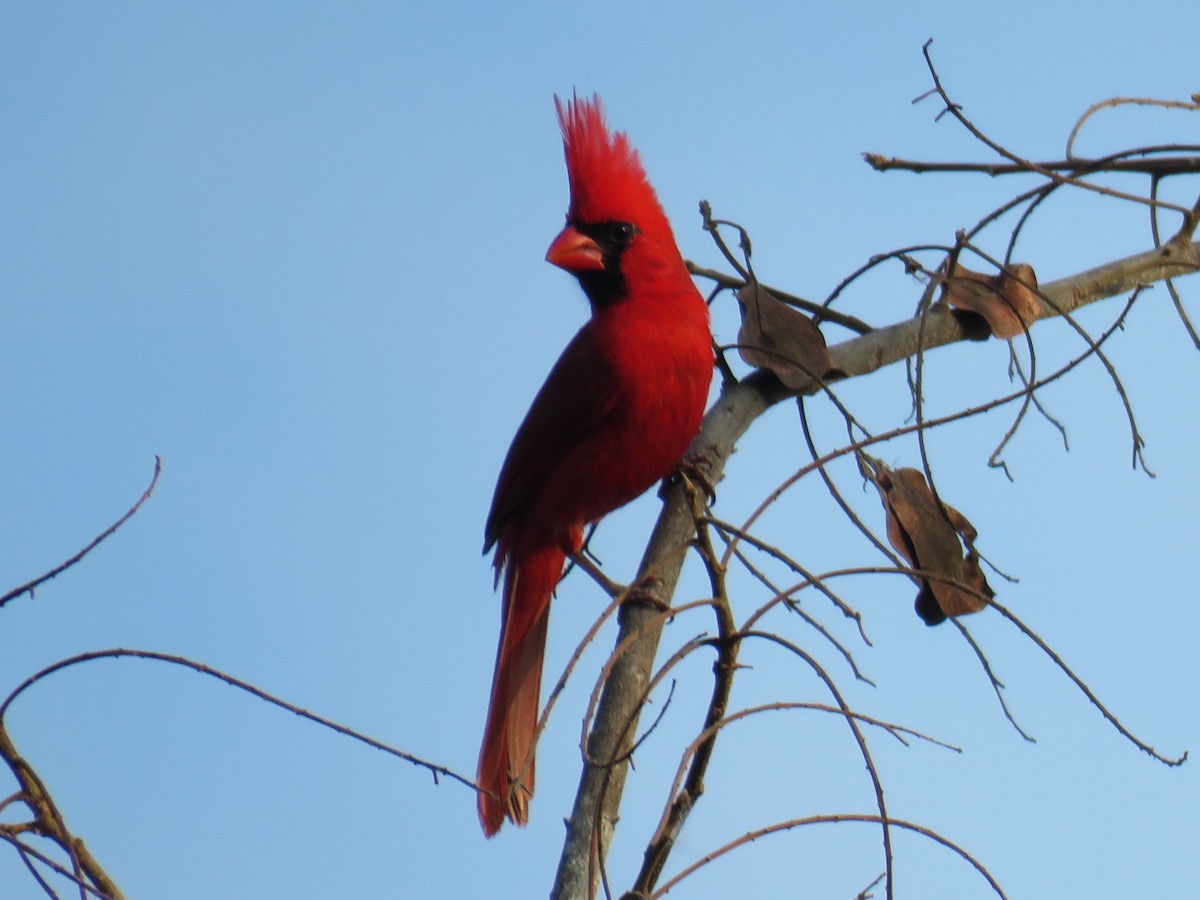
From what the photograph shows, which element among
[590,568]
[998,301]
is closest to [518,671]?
[590,568]

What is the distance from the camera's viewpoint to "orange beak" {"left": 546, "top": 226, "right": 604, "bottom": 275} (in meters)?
3.20

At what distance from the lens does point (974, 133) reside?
216cm

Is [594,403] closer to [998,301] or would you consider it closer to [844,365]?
[844,365]

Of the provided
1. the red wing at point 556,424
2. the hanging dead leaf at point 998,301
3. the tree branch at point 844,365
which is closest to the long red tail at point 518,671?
the red wing at point 556,424

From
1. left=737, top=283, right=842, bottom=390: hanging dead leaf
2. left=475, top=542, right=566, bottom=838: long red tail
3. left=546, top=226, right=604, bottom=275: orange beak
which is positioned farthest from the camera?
left=546, top=226, right=604, bottom=275: orange beak

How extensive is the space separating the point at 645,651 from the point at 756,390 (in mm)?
731

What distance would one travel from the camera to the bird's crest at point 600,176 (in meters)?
3.23

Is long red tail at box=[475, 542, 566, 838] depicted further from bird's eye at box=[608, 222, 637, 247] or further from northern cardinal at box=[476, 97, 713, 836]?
bird's eye at box=[608, 222, 637, 247]

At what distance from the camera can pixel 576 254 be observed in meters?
3.20

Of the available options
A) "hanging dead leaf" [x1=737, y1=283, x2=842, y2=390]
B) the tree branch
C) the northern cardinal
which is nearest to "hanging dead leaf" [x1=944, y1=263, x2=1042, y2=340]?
the tree branch

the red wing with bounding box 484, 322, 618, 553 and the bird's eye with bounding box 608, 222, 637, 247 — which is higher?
the bird's eye with bounding box 608, 222, 637, 247

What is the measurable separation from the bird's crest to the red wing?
0.27m

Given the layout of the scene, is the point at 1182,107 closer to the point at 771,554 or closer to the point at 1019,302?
the point at 1019,302

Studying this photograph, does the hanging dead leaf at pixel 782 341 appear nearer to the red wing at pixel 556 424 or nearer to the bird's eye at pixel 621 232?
the red wing at pixel 556 424
